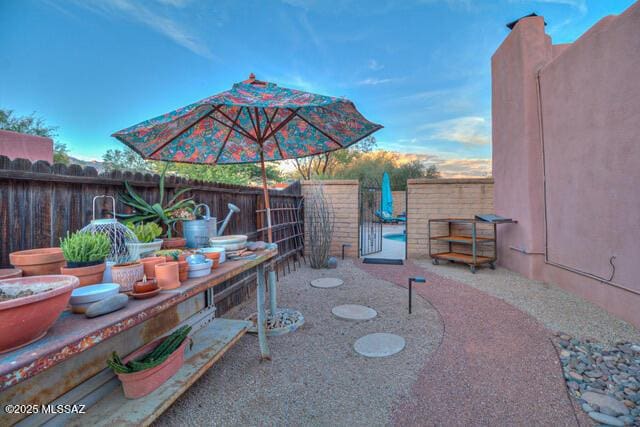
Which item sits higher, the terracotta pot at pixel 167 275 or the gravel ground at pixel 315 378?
the terracotta pot at pixel 167 275

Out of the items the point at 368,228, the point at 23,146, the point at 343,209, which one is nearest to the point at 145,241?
the point at 23,146

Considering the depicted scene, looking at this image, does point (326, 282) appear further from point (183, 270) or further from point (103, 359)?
point (183, 270)

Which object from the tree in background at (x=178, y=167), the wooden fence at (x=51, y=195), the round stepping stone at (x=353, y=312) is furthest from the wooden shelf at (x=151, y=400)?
the tree in background at (x=178, y=167)

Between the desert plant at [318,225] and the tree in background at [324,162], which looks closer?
the desert plant at [318,225]

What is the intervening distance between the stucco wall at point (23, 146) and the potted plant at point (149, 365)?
3.69 metres

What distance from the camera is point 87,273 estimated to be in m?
0.94

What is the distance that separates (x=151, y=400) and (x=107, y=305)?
81cm

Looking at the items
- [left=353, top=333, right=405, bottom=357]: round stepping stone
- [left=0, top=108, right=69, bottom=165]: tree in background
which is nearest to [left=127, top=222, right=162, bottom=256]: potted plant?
[left=353, top=333, right=405, bottom=357]: round stepping stone

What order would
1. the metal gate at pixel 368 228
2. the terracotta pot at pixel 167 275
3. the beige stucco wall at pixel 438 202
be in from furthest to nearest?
1. the metal gate at pixel 368 228
2. the beige stucco wall at pixel 438 202
3. the terracotta pot at pixel 167 275

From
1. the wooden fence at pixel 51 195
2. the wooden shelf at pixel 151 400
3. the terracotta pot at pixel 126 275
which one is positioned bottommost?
the wooden shelf at pixel 151 400

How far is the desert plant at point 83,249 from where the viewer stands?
0.92 m

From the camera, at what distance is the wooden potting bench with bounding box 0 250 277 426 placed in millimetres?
615

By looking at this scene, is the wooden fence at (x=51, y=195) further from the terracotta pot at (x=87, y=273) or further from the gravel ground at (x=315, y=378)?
the gravel ground at (x=315, y=378)

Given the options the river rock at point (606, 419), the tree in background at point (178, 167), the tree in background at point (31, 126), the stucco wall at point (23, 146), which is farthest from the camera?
the tree in background at point (178, 167)
